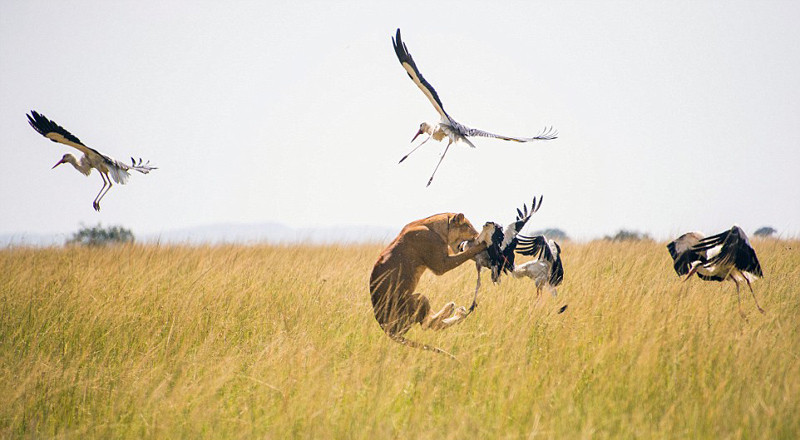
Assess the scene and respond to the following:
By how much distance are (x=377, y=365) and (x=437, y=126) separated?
3.45 meters

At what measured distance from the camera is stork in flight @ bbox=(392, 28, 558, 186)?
5633mm

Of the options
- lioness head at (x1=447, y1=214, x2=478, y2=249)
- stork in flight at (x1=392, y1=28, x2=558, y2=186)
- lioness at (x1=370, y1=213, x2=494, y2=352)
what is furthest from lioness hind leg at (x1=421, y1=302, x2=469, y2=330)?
stork in flight at (x1=392, y1=28, x2=558, y2=186)

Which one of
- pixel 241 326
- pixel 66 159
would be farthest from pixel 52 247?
pixel 241 326

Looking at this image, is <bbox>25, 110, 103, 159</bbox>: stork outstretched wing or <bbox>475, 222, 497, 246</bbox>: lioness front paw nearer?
<bbox>475, 222, 497, 246</bbox>: lioness front paw

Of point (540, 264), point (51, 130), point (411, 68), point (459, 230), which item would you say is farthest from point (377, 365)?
point (51, 130)

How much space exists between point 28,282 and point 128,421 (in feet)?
14.0

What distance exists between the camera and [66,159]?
10500 millimetres

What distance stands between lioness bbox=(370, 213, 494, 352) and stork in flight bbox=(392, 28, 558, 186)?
70.1 inches

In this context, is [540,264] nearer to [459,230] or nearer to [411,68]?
[459,230]

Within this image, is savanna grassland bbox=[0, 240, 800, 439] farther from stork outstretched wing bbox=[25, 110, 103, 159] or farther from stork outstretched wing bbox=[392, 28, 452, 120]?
stork outstretched wing bbox=[25, 110, 103, 159]

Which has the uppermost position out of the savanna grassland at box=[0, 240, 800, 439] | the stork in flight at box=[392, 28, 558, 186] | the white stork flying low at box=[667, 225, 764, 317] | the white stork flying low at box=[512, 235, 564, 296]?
the stork in flight at box=[392, 28, 558, 186]

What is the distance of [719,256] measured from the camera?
5078mm

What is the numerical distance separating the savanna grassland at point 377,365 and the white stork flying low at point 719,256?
0.29 metres

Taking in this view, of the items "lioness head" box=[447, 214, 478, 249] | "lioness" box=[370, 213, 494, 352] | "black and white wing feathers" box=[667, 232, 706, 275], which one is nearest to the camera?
"lioness" box=[370, 213, 494, 352]
